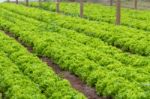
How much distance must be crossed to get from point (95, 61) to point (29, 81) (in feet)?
9.21

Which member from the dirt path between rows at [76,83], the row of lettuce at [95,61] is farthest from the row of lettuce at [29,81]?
the row of lettuce at [95,61]

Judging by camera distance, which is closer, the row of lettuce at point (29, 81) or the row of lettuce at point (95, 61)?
the row of lettuce at point (29, 81)

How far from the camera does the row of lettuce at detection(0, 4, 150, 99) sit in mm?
10531

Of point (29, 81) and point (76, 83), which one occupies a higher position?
point (29, 81)

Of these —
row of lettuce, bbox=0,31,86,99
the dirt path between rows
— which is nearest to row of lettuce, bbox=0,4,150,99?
the dirt path between rows

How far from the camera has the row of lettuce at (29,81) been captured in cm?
997

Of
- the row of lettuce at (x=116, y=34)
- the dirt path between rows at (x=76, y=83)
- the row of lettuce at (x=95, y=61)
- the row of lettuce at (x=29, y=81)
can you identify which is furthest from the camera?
the row of lettuce at (x=116, y=34)

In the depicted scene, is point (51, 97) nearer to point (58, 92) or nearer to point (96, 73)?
point (58, 92)

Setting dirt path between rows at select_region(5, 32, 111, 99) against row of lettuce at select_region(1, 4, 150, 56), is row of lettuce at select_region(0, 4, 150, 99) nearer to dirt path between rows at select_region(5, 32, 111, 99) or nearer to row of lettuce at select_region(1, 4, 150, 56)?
dirt path between rows at select_region(5, 32, 111, 99)

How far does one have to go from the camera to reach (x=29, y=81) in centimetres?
1097

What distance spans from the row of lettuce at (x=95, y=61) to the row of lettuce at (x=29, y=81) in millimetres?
825

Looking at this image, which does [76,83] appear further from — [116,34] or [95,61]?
[116,34]

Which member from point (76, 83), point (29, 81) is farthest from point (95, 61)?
point (29, 81)

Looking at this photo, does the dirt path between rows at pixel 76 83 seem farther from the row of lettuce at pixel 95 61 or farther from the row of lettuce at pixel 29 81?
the row of lettuce at pixel 29 81
